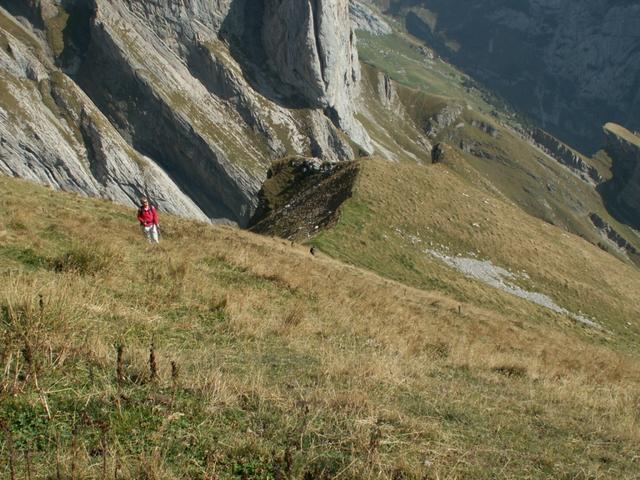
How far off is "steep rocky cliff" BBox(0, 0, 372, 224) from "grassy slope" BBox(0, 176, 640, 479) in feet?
444

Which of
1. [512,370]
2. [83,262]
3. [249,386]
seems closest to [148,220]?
[83,262]

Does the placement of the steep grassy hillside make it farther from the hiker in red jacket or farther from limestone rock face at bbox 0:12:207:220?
limestone rock face at bbox 0:12:207:220

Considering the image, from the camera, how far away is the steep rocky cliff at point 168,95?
138125mm

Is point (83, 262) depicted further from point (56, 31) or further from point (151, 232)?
point (56, 31)

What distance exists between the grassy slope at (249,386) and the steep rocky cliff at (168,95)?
135 metres

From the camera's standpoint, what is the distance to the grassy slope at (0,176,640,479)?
15.1 ft

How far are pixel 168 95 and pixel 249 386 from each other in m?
171

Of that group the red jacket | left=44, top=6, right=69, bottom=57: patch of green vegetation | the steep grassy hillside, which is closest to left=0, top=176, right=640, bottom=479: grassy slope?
the red jacket

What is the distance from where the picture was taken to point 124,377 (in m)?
5.73

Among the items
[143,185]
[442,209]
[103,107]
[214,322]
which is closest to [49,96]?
[103,107]

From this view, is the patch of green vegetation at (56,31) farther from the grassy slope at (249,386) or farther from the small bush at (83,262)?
the small bush at (83,262)

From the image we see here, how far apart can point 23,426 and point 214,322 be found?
511cm

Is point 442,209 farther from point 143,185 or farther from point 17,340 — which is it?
point 143,185

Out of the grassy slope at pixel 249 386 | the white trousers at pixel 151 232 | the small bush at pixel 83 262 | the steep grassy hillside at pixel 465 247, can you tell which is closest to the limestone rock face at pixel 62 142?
the steep grassy hillside at pixel 465 247
